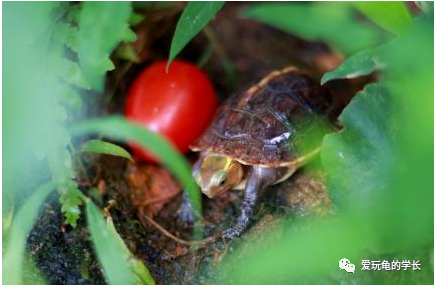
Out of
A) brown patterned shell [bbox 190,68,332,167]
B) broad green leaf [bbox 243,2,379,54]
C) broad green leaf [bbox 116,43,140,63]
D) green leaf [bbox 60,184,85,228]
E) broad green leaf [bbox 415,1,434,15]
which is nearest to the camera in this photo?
broad green leaf [bbox 415,1,434,15]

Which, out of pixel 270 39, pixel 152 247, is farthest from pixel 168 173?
pixel 270 39

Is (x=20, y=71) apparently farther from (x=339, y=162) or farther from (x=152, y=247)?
(x=339, y=162)

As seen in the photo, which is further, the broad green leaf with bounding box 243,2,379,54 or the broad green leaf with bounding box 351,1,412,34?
the broad green leaf with bounding box 243,2,379,54

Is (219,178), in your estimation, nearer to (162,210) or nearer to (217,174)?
(217,174)

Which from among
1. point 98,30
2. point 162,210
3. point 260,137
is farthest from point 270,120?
point 98,30

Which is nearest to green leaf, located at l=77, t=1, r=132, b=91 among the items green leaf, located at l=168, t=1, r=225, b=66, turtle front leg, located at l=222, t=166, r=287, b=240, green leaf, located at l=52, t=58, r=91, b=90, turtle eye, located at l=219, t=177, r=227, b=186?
green leaf, located at l=52, t=58, r=91, b=90

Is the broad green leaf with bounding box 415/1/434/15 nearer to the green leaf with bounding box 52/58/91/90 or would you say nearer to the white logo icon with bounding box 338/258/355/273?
the white logo icon with bounding box 338/258/355/273

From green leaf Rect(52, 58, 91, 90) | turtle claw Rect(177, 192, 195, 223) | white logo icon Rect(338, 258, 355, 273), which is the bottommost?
white logo icon Rect(338, 258, 355, 273)
